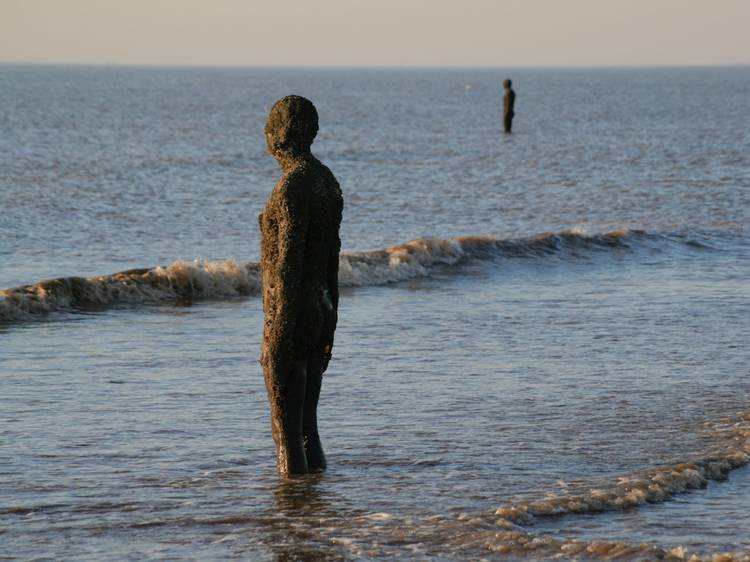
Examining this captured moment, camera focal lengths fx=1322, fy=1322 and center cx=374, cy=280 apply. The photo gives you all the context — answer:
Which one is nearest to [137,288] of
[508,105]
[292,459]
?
[292,459]

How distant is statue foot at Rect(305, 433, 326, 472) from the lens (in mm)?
7699

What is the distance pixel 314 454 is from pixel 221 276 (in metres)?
8.15

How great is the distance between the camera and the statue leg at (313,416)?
7398mm

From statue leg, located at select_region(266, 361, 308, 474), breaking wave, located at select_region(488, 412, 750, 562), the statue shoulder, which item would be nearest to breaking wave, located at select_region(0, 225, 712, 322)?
statue leg, located at select_region(266, 361, 308, 474)

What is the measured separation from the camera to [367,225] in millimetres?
24812

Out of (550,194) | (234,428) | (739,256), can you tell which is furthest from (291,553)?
(550,194)

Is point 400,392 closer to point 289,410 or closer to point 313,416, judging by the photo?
point 313,416

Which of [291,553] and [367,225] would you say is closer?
[291,553]

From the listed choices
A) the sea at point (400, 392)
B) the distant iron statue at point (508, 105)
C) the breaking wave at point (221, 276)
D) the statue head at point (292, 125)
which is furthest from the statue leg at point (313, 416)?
the distant iron statue at point (508, 105)

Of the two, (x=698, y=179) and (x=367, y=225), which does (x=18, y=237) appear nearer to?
(x=367, y=225)

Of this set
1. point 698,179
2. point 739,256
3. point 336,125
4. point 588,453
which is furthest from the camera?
point 336,125

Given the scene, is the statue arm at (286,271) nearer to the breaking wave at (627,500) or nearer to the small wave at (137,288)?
the breaking wave at (627,500)

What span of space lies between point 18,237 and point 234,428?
531 inches

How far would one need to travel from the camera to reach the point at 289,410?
289 inches
